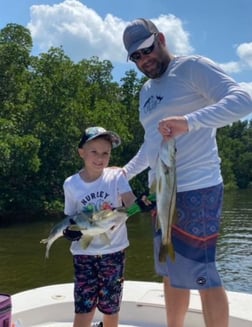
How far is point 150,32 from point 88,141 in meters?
0.86

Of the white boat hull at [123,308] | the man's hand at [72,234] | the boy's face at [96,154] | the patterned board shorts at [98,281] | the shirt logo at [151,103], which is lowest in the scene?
the white boat hull at [123,308]

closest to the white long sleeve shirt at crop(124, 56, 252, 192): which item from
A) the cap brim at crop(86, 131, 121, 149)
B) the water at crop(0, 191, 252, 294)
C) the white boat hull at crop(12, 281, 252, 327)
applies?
the cap brim at crop(86, 131, 121, 149)

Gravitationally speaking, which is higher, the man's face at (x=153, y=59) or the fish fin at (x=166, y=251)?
the man's face at (x=153, y=59)

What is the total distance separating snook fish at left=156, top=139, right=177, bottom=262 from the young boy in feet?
1.97

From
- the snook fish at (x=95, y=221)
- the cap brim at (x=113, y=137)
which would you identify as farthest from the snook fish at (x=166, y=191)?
the cap brim at (x=113, y=137)

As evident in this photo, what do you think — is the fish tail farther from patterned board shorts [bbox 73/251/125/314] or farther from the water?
the water

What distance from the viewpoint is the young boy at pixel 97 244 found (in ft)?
10.0

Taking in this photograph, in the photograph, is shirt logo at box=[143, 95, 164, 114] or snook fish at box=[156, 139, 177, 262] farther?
shirt logo at box=[143, 95, 164, 114]

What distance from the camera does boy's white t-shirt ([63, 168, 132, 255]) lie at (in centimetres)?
304

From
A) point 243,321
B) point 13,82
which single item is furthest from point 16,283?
point 13,82

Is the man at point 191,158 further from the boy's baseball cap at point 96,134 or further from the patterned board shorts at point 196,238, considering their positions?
the boy's baseball cap at point 96,134

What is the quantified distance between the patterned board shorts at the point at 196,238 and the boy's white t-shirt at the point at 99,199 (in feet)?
1.72

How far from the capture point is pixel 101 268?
3.06 metres

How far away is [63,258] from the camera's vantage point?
15.0m
